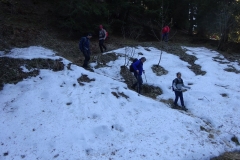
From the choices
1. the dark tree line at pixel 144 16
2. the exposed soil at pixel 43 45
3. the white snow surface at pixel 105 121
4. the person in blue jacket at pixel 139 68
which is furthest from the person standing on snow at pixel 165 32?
the person in blue jacket at pixel 139 68

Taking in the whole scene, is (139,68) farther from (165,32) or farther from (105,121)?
(165,32)

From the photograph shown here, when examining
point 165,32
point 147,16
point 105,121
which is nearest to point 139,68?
point 105,121

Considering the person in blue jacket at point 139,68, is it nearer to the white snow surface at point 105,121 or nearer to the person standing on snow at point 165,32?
the white snow surface at point 105,121

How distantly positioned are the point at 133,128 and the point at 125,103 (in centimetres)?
151

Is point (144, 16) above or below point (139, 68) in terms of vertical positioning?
above

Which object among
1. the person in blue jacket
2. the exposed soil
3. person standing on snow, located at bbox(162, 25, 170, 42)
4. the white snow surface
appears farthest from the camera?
person standing on snow, located at bbox(162, 25, 170, 42)

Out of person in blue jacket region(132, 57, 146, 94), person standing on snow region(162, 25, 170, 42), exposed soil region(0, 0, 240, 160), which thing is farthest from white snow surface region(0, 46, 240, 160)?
person standing on snow region(162, 25, 170, 42)

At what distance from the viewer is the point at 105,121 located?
806 cm

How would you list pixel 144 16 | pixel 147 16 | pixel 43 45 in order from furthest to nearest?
pixel 144 16 < pixel 147 16 < pixel 43 45

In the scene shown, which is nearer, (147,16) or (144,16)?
(147,16)

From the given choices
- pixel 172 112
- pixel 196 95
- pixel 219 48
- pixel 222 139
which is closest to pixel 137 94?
pixel 172 112

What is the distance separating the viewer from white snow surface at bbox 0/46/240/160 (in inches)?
273

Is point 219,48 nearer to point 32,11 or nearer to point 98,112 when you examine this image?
point 98,112

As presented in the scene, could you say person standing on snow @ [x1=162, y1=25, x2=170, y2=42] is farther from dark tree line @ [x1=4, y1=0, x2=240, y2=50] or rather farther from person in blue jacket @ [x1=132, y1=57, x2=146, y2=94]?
person in blue jacket @ [x1=132, y1=57, x2=146, y2=94]
